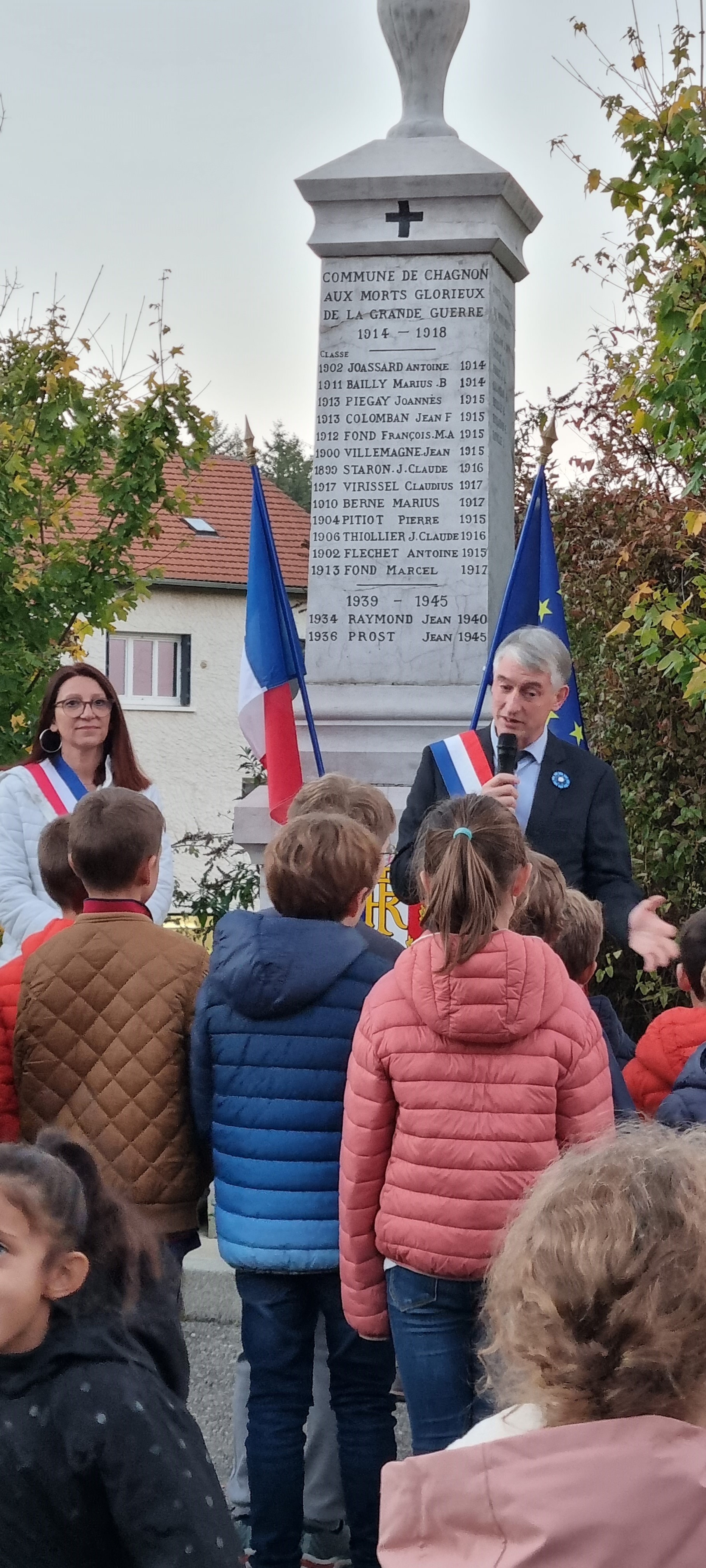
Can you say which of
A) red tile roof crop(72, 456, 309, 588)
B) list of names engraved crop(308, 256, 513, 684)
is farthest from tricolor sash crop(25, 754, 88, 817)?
red tile roof crop(72, 456, 309, 588)

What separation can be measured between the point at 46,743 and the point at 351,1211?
2340 millimetres

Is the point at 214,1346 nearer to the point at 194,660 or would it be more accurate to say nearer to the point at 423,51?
the point at 423,51

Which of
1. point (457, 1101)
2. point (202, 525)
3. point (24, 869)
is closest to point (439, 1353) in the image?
point (457, 1101)

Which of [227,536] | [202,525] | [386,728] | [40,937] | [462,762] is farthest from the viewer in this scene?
[227,536]

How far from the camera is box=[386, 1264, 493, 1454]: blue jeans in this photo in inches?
119

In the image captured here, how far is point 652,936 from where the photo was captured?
390 cm

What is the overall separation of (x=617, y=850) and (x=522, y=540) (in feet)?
6.01

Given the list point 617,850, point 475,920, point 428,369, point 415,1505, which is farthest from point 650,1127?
point 428,369

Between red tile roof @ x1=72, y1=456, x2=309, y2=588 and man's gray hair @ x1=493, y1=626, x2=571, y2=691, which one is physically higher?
red tile roof @ x1=72, y1=456, x2=309, y2=588

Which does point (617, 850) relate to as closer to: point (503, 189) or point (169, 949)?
point (169, 949)

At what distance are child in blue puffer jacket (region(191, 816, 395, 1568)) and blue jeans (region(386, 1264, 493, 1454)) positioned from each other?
34 centimetres

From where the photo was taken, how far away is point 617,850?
15.2ft

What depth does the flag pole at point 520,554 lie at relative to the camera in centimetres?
605

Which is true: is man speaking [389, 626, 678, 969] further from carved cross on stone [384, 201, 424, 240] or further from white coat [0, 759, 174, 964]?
carved cross on stone [384, 201, 424, 240]
